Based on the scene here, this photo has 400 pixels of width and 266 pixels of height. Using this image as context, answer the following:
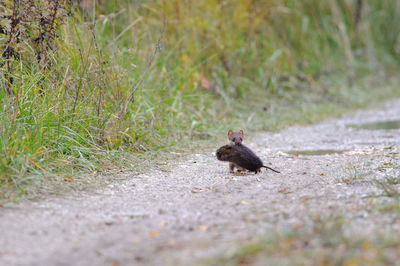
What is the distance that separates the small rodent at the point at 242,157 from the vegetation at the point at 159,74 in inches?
38.1

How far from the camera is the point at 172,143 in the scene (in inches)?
244

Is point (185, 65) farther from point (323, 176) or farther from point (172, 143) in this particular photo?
point (323, 176)

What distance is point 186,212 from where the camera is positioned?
3.56 m

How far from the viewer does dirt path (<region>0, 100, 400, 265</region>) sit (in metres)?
2.79

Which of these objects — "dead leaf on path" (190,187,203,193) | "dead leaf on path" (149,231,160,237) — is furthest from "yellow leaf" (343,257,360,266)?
"dead leaf on path" (190,187,203,193)

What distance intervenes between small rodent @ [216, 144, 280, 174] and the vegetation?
Result: 97cm

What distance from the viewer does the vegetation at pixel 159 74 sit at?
4.68 metres

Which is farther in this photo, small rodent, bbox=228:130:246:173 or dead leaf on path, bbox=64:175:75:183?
small rodent, bbox=228:130:246:173

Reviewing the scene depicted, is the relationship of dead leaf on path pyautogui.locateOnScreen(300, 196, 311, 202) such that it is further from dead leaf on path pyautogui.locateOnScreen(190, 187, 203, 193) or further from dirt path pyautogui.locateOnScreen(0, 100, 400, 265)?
dead leaf on path pyautogui.locateOnScreen(190, 187, 203, 193)

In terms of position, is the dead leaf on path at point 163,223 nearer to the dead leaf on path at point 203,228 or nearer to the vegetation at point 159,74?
the dead leaf on path at point 203,228

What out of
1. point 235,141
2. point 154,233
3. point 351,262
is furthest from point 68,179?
point 351,262

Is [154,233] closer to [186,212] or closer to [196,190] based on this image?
[186,212]

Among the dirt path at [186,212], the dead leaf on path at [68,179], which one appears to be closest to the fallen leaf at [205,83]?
the dirt path at [186,212]

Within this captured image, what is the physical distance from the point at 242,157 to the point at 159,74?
2.87 m
